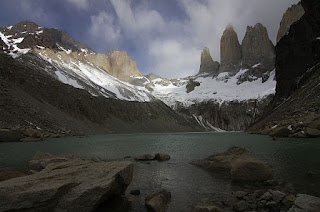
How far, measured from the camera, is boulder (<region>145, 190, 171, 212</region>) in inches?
412

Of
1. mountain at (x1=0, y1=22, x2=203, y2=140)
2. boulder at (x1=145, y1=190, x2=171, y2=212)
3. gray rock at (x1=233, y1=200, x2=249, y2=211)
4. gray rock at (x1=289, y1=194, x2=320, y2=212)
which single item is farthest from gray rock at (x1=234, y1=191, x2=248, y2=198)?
mountain at (x1=0, y1=22, x2=203, y2=140)

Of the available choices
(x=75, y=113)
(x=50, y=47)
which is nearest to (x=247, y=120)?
(x=75, y=113)

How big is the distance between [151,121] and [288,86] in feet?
230

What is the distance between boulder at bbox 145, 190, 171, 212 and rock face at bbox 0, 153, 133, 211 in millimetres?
1441

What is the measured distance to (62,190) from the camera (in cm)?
891

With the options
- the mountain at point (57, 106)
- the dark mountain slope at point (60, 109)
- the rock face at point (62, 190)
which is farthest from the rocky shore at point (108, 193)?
the dark mountain slope at point (60, 109)

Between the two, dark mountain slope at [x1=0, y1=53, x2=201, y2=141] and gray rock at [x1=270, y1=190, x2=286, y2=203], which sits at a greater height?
dark mountain slope at [x1=0, y1=53, x2=201, y2=141]

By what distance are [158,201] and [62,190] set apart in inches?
155

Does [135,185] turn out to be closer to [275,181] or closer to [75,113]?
[275,181]

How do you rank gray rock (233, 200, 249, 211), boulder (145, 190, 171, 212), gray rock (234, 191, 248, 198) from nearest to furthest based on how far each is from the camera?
1. gray rock (233, 200, 249, 211)
2. boulder (145, 190, 171, 212)
3. gray rock (234, 191, 248, 198)

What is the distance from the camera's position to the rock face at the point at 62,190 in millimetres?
8219

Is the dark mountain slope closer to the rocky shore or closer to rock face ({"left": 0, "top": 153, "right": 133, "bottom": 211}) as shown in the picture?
the rocky shore

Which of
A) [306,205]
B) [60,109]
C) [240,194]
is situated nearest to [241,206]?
[240,194]

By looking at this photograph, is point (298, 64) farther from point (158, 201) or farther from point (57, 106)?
point (158, 201)
